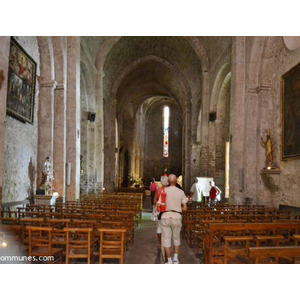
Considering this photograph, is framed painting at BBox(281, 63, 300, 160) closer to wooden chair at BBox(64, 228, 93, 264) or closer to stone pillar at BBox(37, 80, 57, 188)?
wooden chair at BBox(64, 228, 93, 264)

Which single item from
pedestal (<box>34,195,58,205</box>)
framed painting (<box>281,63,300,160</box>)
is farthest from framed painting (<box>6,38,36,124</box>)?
framed painting (<box>281,63,300,160</box>)

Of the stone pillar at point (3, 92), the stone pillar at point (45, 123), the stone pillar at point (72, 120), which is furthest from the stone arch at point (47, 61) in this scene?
the stone pillar at point (3, 92)

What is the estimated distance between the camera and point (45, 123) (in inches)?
472

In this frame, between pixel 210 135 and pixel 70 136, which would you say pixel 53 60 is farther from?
pixel 210 135

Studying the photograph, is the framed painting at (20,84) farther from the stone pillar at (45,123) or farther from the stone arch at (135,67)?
the stone arch at (135,67)

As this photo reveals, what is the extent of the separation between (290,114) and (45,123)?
360 inches

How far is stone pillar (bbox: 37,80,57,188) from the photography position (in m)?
12.0

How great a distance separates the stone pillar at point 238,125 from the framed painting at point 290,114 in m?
2.23

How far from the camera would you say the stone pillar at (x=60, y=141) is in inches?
479

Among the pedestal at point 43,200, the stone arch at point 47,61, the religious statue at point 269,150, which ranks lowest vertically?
the pedestal at point 43,200

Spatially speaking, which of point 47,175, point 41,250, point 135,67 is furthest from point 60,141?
point 135,67

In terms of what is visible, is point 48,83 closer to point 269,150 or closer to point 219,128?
point 269,150

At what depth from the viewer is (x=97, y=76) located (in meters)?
19.0

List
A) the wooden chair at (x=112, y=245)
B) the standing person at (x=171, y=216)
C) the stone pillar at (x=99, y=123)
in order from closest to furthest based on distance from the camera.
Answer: the wooden chair at (x=112, y=245) < the standing person at (x=171, y=216) < the stone pillar at (x=99, y=123)
